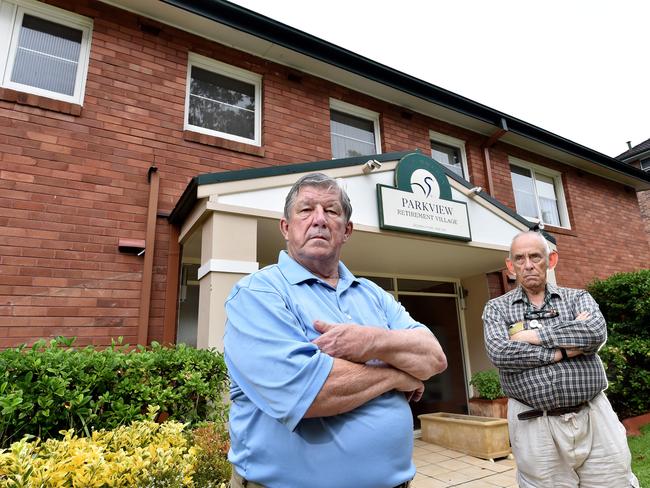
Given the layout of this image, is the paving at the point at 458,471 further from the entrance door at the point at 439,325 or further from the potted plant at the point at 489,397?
the entrance door at the point at 439,325

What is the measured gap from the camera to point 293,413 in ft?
3.93

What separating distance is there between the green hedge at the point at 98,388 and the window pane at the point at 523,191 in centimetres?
736

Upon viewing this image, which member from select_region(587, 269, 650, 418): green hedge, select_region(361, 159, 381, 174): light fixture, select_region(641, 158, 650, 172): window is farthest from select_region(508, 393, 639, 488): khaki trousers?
select_region(641, 158, 650, 172): window

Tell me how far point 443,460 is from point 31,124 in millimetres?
5952

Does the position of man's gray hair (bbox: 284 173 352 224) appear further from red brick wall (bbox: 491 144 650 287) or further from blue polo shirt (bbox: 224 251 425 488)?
red brick wall (bbox: 491 144 650 287)

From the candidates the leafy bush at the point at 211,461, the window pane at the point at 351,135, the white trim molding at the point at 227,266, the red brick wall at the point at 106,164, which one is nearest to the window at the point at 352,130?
the window pane at the point at 351,135

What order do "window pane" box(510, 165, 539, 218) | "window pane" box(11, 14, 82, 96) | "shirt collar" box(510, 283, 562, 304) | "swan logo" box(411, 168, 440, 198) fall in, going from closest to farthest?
"shirt collar" box(510, 283, 562, 304)
"window pane" box(11, 14, 82, 96)
"swan logo" box(411, 168, 440, 198)
"window pane" box(510, 165, 539, 218)

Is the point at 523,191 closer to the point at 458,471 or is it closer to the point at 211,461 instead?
the point at 458,471

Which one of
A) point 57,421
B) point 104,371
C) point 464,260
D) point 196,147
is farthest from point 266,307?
point 464,260

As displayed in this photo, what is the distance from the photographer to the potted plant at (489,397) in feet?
19.3

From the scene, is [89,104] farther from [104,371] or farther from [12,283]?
[104,371]

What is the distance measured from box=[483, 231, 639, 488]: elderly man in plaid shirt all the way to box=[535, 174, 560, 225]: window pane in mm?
7238

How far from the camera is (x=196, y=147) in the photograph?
16.9 feet

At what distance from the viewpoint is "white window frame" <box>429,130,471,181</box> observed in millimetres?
7651
